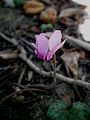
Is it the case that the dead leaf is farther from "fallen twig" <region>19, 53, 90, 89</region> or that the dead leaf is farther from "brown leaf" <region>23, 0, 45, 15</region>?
"brown leaf" <region>23, 0, 45, 15</region>

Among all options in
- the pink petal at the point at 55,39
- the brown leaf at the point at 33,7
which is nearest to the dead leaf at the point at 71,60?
the pink petal at the point at 55,39

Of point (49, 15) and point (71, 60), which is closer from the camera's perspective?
point (71, 60)

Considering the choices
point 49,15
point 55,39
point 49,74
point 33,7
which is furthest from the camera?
point 33,7

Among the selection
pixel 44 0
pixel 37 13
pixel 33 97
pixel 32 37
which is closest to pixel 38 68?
pixel 33 97

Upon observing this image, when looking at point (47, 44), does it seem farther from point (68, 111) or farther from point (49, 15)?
point (49, 15)

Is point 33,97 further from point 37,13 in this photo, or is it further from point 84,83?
point 37,13


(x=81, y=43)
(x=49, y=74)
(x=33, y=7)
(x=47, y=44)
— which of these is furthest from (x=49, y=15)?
(x=47, y=44)

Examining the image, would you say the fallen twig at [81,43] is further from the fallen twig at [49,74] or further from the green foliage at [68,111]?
the green foliage at [68,111]
